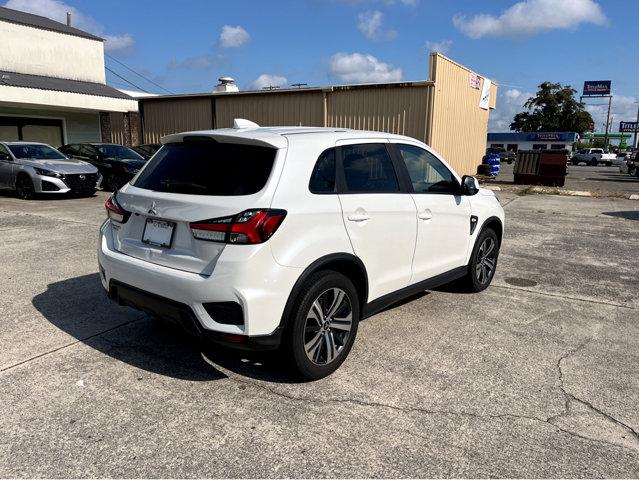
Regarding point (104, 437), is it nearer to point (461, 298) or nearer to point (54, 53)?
point (461, 298)

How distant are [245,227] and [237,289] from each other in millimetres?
366

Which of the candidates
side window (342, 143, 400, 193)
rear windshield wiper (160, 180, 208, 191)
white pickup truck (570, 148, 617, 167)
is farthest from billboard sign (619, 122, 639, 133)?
rear windshield wiper (160, 180, 208, 191)

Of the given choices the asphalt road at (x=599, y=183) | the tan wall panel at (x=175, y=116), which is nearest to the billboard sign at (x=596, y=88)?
the asphalt road at (x=599, y=183)

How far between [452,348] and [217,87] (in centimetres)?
2030

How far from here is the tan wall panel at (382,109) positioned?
53.5ft

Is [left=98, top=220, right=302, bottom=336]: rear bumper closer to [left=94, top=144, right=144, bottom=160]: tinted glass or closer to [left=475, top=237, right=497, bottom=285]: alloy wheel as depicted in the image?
[left=475, top=237, right=497, bottom=285]: alloy wheel

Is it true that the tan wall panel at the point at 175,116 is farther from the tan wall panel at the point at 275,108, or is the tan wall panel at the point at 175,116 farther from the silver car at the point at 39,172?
the silver car at the point at 39,172

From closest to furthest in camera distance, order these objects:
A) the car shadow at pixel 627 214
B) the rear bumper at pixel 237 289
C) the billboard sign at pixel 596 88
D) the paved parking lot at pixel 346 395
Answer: the paved parking lot at pixel 346 395 < the rear bumper at pixel 237 289 < the car shadow at pixel 627 214 < the billboard sign at pixel 596 88

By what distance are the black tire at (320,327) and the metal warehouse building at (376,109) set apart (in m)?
13.7

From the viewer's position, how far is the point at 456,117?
18625 millimetres

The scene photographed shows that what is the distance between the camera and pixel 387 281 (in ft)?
13.1

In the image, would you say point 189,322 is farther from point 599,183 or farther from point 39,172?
point 599,183

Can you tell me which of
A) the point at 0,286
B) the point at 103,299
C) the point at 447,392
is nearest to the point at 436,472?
the point at 447,392

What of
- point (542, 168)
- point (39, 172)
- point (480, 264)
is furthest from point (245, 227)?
point (542, 168)
